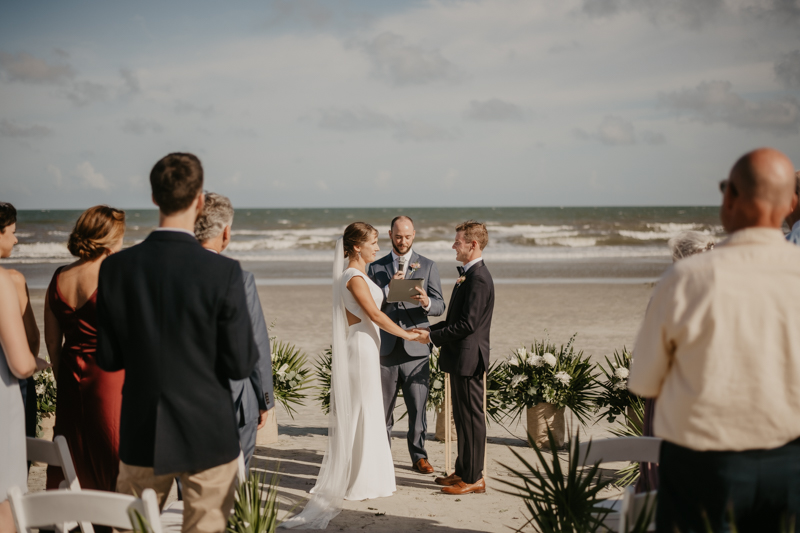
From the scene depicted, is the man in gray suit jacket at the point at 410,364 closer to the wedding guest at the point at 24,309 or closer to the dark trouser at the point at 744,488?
the wedding guest at the point at 24,309

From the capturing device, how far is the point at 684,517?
214cm

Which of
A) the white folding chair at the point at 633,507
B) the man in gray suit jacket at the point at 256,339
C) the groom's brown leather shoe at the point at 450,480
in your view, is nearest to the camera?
the white folding chair at the point at 633,507

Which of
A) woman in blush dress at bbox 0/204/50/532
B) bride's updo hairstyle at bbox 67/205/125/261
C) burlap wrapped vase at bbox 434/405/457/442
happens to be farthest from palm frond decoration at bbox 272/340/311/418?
woman in blush dress at bbox 0/204/50/532

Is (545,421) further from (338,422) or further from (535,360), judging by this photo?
(338,422)

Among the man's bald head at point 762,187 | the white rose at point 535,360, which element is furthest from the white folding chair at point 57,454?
the white rose at point 535,360

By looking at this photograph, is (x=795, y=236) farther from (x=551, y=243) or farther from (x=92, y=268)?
(x=551, y=243)

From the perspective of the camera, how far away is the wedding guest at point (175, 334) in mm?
2445

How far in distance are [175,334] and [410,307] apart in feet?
12.2

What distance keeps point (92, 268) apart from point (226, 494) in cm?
162

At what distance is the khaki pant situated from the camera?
258cm

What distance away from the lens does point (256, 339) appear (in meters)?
3.46

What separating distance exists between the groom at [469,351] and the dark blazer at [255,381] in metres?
1.84

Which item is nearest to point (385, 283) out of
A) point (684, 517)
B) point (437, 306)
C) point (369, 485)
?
point (437, 306)

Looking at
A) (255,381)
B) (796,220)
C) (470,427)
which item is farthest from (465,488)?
(796,220)
